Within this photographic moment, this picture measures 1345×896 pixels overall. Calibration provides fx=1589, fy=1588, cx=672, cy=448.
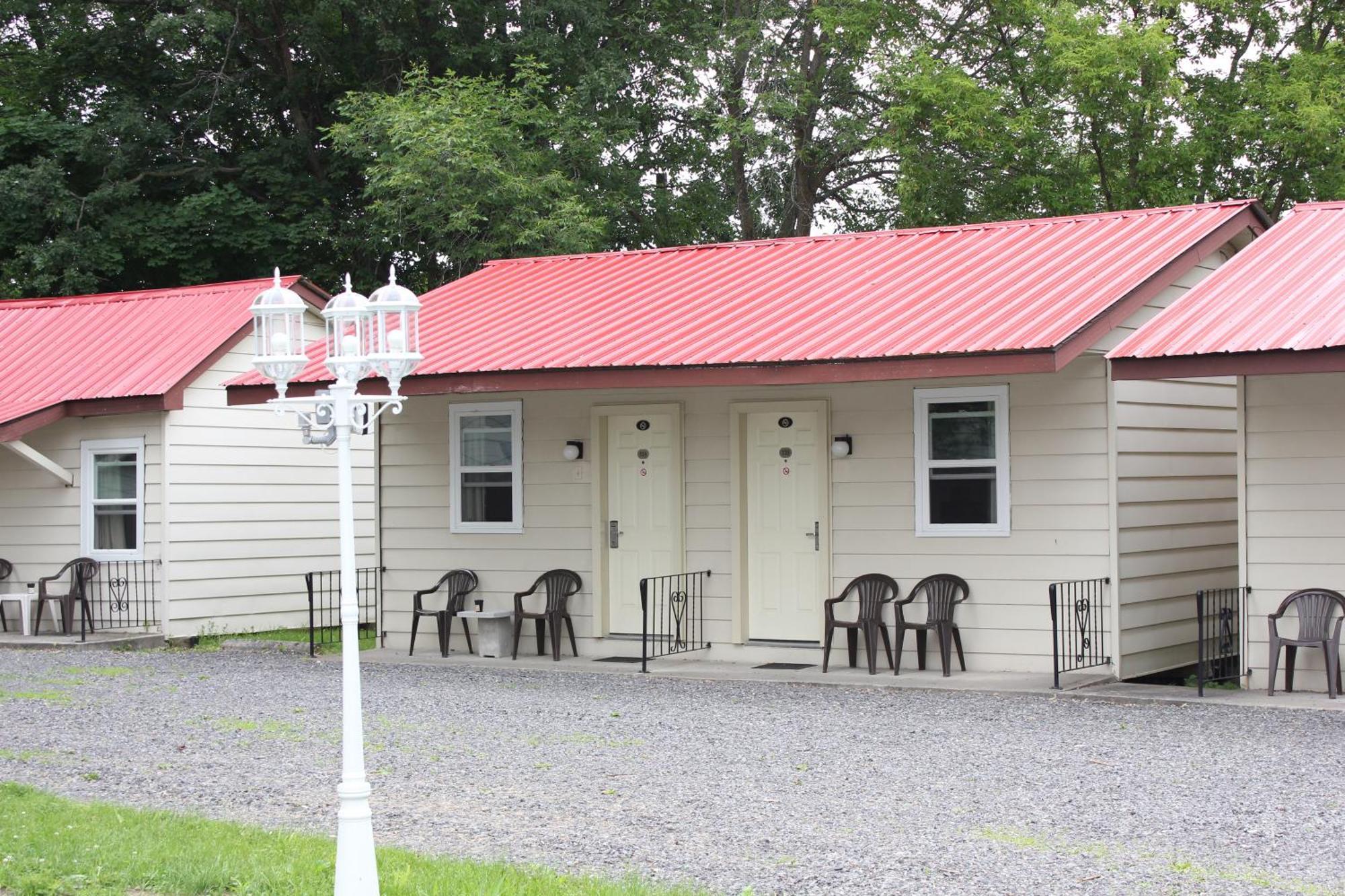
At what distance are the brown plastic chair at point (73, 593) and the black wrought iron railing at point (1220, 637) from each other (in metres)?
10.9

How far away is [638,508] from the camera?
14.2m

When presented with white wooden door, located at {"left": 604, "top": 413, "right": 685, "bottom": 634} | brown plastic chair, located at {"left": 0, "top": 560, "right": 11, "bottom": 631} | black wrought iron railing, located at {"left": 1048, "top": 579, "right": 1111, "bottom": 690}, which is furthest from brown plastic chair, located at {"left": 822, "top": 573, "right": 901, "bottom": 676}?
brown plastic chair, located at {"left": 0, "top": 560, "right": 11, "bottom": 631}

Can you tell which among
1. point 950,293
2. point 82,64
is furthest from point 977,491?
point 82,64

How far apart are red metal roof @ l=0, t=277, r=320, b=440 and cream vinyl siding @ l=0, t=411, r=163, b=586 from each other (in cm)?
45

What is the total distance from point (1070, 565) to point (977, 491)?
3.16 feet

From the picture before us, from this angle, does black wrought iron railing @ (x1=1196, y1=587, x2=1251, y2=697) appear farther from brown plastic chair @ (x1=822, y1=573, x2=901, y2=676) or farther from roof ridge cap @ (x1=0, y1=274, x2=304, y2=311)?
roof ridge cap @ (x1=0, y1=274, x2=304, y2=311)

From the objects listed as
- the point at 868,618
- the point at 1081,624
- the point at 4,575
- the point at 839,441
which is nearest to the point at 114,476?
the point at 4,575

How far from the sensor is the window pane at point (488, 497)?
14.9 metres

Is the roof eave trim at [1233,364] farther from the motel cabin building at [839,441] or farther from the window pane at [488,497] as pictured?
the window pane at [488,497]

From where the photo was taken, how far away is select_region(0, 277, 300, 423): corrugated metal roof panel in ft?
53.9

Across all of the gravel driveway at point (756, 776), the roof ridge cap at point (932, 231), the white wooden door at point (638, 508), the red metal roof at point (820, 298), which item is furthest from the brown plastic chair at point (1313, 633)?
the white wooden door at point (638, 508)

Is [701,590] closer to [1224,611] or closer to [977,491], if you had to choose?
[977,491]

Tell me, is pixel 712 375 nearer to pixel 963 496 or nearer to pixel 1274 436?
pixel 963 496

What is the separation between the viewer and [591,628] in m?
14.4
